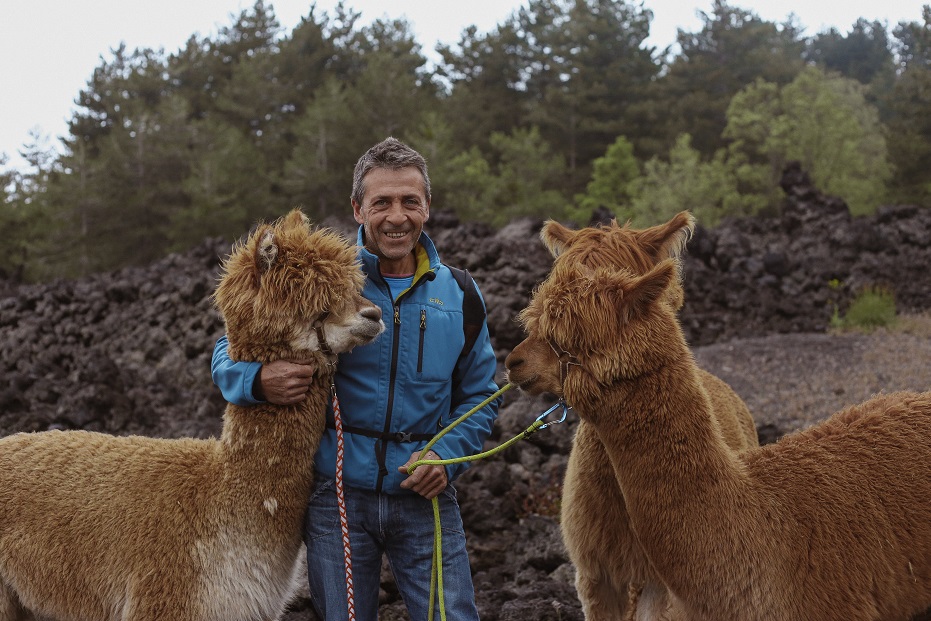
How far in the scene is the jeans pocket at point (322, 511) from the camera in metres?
3.10

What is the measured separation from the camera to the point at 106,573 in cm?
315

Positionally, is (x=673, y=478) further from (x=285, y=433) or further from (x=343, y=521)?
(x=285, y=433)

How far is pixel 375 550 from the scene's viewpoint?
3.23 m

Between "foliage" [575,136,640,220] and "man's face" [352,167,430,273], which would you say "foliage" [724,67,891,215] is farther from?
"man's face" [352,167,430,273]

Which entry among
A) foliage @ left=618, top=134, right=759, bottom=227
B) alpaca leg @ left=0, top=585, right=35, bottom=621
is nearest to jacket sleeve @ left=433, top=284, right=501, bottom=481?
alpaca leg @ left=0, top=585, right=35, bottom=621

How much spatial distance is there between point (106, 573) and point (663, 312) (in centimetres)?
228

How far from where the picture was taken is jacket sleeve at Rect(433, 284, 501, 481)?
330 cm

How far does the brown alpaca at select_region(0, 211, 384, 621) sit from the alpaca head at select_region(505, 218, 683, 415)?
58 cm

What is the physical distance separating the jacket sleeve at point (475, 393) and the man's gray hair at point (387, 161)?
2.27 ft

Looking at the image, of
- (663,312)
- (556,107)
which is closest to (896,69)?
(556,107)

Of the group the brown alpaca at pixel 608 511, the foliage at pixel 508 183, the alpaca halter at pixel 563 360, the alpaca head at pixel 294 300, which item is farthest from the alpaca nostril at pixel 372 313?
the foliage at pixel 508 183

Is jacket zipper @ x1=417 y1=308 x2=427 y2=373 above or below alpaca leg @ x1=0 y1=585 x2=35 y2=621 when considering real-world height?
above

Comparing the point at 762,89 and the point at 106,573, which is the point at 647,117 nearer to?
the point at 762,89

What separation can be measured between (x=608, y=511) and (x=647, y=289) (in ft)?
4.39
